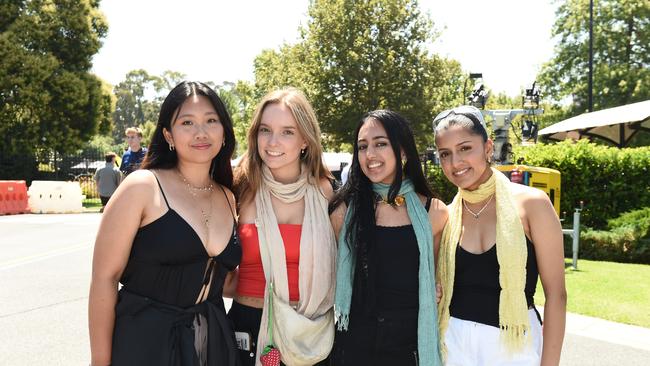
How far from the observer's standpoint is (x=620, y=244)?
10.8 metres

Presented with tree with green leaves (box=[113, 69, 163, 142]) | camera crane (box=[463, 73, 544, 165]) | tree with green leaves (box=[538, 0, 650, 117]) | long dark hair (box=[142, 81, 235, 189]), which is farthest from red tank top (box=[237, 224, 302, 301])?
tree with green leaves (box=[113, 69, 163, 142])

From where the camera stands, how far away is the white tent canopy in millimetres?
12016

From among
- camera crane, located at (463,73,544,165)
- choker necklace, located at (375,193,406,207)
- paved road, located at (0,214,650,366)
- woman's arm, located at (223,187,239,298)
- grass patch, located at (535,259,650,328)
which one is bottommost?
paved road, located at (0,214,650,366)

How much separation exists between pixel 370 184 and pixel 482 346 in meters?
0.96

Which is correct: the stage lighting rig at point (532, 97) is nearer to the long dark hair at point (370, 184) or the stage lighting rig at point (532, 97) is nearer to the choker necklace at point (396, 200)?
the long dark hair at point (370, 184)

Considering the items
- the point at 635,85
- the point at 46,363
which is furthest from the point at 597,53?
the point at 46,363

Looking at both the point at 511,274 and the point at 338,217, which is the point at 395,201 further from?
the point at 511,274

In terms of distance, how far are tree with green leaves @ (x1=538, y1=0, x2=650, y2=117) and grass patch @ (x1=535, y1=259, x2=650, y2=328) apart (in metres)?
22.7

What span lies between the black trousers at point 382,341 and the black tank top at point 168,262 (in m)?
0.77

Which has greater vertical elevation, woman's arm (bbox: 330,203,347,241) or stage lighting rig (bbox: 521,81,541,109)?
stage lighting rig (bbox: 521,81,541,109)

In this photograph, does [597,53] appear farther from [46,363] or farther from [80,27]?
[46,363]

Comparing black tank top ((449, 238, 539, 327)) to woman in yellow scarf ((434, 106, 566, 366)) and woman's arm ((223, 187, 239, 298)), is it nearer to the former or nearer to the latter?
woman in yellow scarf ((434, 106, 566, 366))

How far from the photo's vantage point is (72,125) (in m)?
25.0

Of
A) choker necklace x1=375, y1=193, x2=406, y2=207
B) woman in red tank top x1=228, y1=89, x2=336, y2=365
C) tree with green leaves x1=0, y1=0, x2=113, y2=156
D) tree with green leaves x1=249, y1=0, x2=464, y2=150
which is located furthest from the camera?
tree with green leaves x1=0, y1=0, x2=113, y2=156
